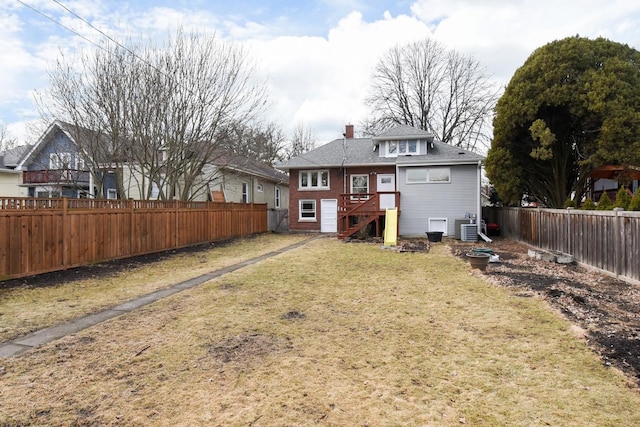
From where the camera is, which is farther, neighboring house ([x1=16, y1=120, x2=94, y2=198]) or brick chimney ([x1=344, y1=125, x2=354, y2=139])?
brick chimney ([x1=344, y1=125, x2=354, y2=139])

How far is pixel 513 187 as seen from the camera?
49.7 feet

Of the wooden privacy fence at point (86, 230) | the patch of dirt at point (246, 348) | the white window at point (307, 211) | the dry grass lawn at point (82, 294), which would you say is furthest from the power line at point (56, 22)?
the white window at point (307, 211)

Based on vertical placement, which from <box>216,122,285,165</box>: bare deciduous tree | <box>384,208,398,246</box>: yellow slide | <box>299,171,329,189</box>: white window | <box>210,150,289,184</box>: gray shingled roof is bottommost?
<box>384,208,398,246</box>: yellow slide

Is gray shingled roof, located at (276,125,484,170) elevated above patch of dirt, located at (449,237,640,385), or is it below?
above

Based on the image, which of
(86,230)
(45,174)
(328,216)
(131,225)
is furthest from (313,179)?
(45,174)

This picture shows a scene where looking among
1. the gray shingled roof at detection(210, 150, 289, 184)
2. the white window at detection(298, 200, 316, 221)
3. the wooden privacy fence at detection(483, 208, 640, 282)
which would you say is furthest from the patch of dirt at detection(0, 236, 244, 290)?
the wooden privacy fence at detection(483, 208, 640, 282)

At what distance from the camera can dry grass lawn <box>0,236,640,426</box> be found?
275 cm

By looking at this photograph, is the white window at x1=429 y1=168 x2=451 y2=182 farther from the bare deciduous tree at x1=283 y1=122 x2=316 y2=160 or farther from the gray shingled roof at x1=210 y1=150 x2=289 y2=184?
the bare deciduous tree at x1=283 y1=122 x2=316 y2=160

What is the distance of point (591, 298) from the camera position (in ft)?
19.7

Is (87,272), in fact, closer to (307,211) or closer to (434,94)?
(307,211)

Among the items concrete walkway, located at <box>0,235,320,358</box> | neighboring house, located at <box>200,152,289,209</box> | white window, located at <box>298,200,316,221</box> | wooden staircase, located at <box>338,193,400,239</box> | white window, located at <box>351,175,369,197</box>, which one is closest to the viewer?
concrete walkway, located at <box>0,235,320,358</box>

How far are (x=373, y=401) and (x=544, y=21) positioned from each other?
591 inches

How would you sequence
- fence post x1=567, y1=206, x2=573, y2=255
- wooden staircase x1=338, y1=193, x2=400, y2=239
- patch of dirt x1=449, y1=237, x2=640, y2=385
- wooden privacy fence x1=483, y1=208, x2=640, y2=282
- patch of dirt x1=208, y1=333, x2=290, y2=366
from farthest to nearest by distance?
1. wooden staircase x1=338, y1=193, x2=400, y2=239
2. fence post x1=567, y1=206, x2=573, y2=255
3. wooden privacy fence x1=483, y1=208, x2=640, y2=282
4. patch of dirt x1=449, y1=237, x2=640, y2=385
5. patch of dirt x1=208, y1=333, x2=290, y2=366

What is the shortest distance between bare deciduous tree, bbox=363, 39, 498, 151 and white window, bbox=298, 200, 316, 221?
14560 millimetres
